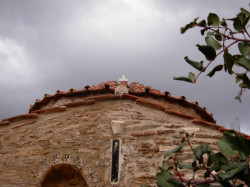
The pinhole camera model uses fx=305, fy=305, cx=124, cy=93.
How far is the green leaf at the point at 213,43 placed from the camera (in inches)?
63.1

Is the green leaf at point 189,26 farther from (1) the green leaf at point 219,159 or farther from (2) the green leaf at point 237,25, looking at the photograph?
(1) the green leaf at point 219,159

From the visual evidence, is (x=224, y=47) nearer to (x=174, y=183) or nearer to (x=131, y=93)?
(x=174, y=183)

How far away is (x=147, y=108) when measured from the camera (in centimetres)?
451

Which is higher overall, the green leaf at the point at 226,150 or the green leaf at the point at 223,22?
the green leaf at the point at 223,22

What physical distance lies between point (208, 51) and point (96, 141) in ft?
9.14

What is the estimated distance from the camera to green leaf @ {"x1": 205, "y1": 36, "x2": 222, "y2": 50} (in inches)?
63.1

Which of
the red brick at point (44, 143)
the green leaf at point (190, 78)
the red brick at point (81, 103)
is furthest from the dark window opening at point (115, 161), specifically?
the green leaf at point (190, 78)

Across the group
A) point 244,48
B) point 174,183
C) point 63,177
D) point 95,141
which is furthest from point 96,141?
point 244,48

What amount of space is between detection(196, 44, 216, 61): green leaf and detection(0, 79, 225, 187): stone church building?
2.42 meters

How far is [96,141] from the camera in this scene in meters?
4.11

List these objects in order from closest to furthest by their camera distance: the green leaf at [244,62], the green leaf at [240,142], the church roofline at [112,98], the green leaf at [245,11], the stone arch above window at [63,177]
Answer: the green leaf at [240,142] → the green leaf at [244,62] → the green leaf at [245,11] → the stone arch above window at [63,177] → the church roofline at [112,98]

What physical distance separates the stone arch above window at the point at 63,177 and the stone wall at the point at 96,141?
0.07 metres

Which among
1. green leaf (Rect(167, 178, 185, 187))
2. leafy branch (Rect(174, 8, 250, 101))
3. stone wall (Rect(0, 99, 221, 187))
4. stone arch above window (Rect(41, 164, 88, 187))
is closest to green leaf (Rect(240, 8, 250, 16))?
leafy branch (Rect(174, 8, 250, 101))

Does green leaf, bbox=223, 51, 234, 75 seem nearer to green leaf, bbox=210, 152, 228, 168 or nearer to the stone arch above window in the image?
green leaf, bbox=210, 152, 228, 168
